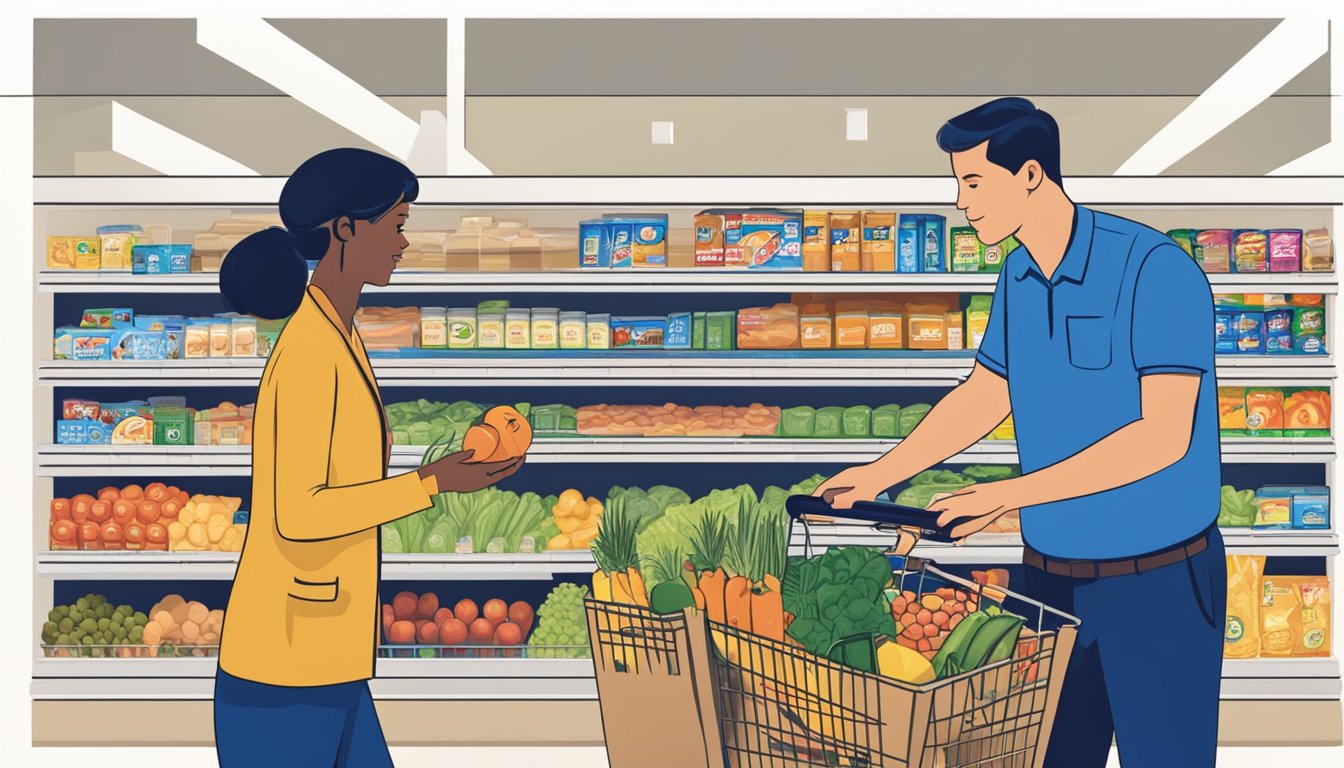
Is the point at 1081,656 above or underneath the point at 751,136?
underneath

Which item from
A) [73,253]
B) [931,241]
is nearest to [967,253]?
[931,241]

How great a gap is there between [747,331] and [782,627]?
106 inches

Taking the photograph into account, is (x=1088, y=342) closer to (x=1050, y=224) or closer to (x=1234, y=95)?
(x=1050, y=224)

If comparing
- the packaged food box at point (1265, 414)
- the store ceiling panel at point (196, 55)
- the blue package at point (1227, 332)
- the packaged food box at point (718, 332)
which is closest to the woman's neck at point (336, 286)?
the packaged food box at point (718, 332)

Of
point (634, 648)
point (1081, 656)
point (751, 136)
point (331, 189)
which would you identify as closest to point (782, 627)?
point (634, 648)

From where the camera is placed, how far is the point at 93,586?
5262 mm

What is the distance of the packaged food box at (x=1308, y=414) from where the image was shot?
495cm

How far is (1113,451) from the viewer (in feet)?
8.58

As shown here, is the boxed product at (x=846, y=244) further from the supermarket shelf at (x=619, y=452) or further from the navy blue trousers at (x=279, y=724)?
the navy blue trousers at (x=279, y=724)

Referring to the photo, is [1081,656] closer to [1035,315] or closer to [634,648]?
[1035,315]

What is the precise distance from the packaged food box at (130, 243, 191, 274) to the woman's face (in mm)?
2608

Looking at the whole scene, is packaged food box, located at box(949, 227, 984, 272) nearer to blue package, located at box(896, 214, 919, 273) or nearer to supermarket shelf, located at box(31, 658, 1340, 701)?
blue package, located at box(896, 214, 919, 273)

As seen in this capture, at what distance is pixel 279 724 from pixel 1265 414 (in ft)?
13.3

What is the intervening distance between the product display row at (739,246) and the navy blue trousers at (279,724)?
2.69m
